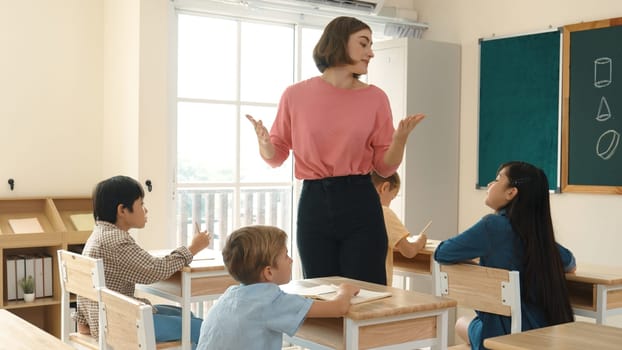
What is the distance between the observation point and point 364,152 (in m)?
2.57

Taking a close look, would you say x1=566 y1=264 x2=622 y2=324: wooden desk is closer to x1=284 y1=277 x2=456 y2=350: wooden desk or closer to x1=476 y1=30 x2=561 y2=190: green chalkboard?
x1=284 y1=277 x2=456 y2=350: wooden desk

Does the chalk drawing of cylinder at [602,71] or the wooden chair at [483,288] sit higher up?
the chalk drawing of cylinder at [602,71]

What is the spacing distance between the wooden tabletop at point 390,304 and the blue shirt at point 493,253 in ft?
1.31

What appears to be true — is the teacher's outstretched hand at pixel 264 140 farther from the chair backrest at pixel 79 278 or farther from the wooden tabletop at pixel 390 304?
the chair backrest at pixel 79 278

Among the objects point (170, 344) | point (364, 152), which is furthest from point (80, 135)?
point (364, 152)

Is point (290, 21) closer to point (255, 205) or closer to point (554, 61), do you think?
point (255, 205)

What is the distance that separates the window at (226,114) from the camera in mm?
4750

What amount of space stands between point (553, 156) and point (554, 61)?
58 centimetres

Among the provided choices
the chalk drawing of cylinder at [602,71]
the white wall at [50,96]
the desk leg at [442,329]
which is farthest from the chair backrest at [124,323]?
the chalk drawing of cylinder at [602,71]

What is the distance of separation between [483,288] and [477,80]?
9.72 ft

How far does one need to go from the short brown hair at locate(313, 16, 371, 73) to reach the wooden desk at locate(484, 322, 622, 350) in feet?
3.78

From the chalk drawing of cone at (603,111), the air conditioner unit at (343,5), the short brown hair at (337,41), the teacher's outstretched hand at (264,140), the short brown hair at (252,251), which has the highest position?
the air conditioner unit at (343,5)

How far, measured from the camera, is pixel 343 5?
519cm

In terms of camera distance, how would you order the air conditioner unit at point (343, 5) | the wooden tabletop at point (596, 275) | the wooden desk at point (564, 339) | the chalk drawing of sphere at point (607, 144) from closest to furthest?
the wooden desk at point (564, 339), the wooden tabletop at point (596, 275), the chalk drawing of sphere at point (607, 144), the air conditioner unit at point (343, 5)
